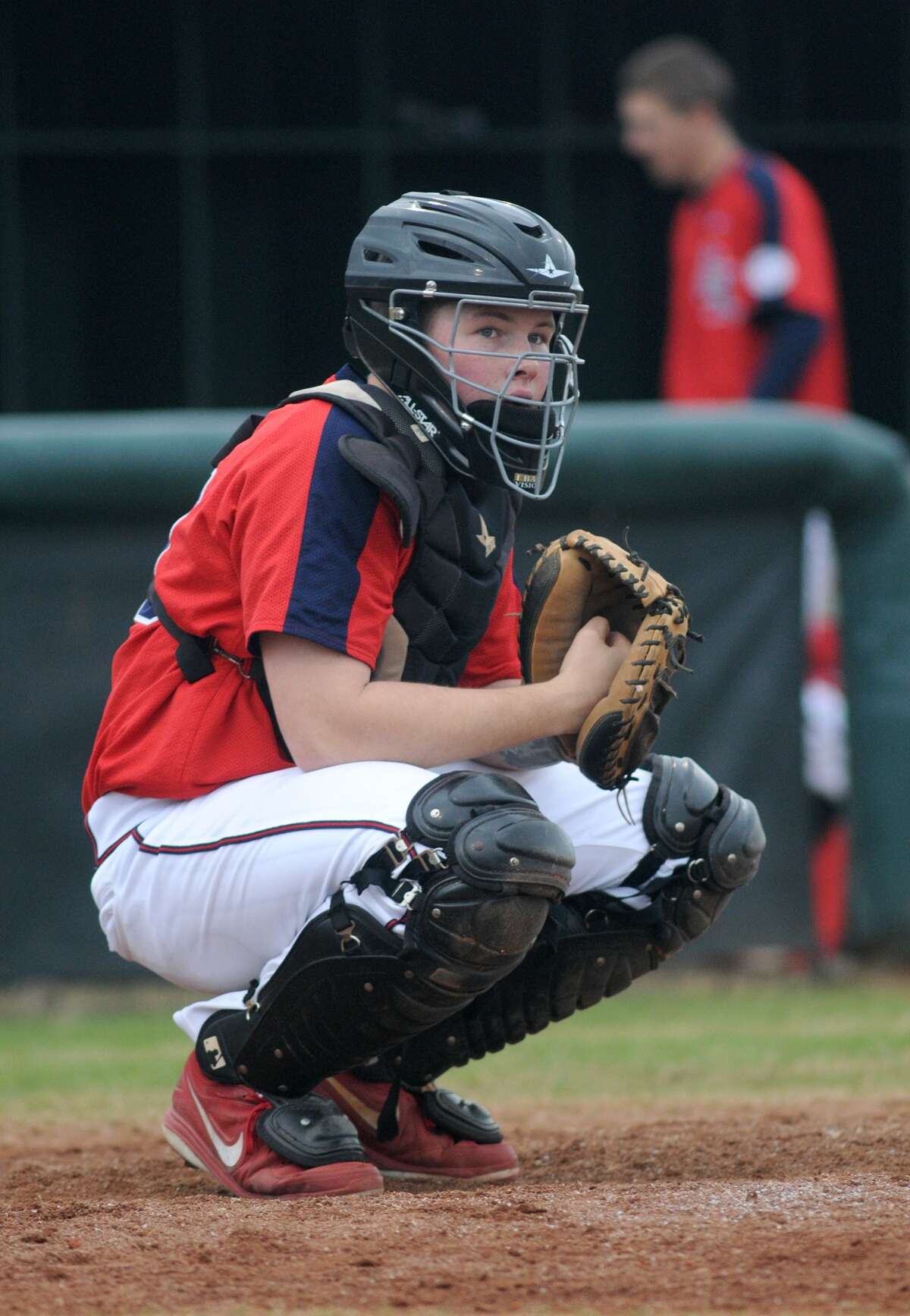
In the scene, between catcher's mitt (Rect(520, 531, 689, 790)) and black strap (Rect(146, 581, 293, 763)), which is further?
black strap (Rect(146, 581, 293, 763))

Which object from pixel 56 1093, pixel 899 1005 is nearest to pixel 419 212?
pixel 56 1093

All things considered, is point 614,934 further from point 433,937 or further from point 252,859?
point 252,859

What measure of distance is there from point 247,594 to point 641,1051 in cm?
235

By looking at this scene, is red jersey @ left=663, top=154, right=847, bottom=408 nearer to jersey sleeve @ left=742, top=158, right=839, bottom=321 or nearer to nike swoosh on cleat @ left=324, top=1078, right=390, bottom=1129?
jersey sleeve @ left=742, top=158, right=839, bottom=321

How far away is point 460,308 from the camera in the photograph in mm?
3191

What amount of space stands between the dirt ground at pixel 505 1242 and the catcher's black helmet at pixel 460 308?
1.16 metres

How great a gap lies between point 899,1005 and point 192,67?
6712mm

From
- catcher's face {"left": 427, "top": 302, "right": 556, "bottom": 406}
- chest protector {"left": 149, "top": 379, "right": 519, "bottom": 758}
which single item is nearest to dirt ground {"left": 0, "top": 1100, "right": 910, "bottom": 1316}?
chest protector {"left": 149, "top": 379, "right": 519, "bottom": 758}

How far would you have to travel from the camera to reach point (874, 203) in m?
10.6

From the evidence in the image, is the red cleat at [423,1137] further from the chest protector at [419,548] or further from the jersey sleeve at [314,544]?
the jersey sleeve at [314,544]

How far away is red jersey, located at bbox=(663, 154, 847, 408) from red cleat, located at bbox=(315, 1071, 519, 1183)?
12.7 ft

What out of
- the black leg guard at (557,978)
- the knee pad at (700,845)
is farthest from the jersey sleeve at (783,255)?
the black leg guard at (557,978)

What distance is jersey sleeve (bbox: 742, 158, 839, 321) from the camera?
21.6ft

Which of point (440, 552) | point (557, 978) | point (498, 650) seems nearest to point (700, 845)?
point (557, 978)
